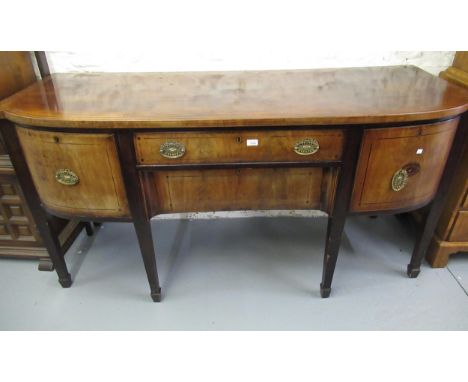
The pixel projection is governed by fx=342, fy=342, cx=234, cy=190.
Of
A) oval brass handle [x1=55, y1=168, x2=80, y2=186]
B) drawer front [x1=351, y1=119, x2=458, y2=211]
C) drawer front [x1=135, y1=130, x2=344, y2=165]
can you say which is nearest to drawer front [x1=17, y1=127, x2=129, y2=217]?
oval brass handle [x1=55, y1=168, x2=80, y2=186]

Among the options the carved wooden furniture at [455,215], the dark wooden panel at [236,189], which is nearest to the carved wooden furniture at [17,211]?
the dark wooden panel at [236,189]

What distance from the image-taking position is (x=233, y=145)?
44.7 inches

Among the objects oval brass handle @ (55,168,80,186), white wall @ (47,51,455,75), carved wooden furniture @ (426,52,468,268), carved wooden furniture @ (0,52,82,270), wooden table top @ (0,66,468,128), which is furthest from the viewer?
white wall @ (47,51,455,75)

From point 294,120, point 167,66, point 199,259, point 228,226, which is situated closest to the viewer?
point 294,120

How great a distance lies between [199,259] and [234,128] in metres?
0.89

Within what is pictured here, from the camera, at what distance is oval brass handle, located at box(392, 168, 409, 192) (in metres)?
1.23

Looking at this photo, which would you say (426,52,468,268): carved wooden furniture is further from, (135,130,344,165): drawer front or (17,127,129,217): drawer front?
(17,127,129,217): drawer front

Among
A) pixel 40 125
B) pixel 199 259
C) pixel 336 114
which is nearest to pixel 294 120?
pixel 336 114

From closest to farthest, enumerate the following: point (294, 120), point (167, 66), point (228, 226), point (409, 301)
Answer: point (294, 120), point (409, 301), point (167, 66), point (228, 226)

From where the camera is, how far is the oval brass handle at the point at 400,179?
1.23 m

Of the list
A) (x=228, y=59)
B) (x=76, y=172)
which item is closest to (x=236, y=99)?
(x=228, y=59)

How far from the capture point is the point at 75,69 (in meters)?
1.63
